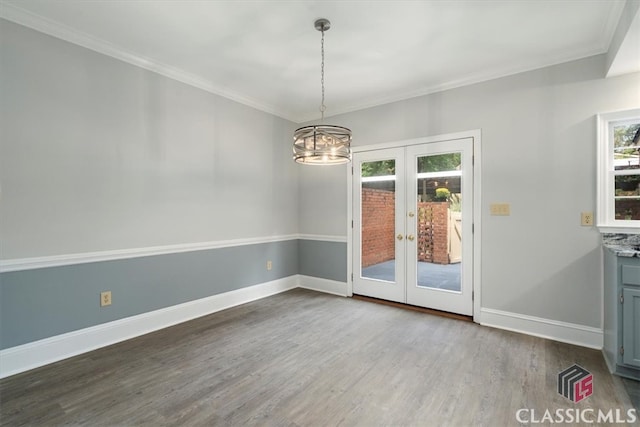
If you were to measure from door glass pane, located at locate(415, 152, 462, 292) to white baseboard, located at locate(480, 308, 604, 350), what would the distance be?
0.45 meters

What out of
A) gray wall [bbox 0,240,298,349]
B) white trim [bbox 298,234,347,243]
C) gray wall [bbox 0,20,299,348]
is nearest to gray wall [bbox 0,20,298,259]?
gray wall [bbox 0,20,299,348]

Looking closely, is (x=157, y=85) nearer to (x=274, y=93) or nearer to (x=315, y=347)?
(x=274, y=93)

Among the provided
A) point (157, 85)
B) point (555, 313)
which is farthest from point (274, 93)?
point (555, 313)

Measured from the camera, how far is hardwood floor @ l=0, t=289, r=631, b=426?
6.19 ft

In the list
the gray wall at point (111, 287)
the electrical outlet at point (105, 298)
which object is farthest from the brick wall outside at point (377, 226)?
the electrical outlet at point (105, 298)

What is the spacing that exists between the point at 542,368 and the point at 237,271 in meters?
3.28

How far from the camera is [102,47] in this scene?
2.76 meters

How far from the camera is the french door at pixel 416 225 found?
11.5 feet

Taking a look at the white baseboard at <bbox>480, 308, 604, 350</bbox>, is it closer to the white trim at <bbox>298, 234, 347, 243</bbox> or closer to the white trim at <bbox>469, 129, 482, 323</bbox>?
the white trim at <bbox>469, 129, 482, 323</bbox>

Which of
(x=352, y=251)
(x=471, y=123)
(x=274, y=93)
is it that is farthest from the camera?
(x=352, y=251)

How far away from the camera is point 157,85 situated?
3.19 metres

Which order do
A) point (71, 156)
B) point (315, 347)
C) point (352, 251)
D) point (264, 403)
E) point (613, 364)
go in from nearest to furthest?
point (264, 403) < point (613, 364) < point (71, 156) < point (315, 347) < point (352, 251)

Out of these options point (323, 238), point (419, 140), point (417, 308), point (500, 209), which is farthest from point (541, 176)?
point (323, 238)

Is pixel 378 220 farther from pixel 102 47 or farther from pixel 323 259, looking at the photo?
pixel 102 47
